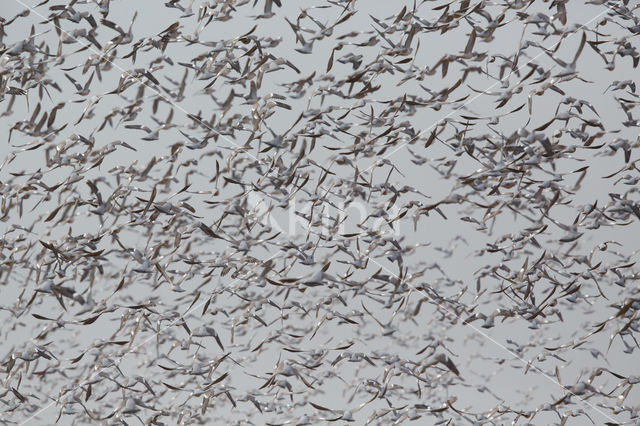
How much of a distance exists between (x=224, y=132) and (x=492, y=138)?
1.85m

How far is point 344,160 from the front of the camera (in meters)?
5.84

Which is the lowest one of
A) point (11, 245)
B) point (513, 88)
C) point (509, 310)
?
point (509, 310)

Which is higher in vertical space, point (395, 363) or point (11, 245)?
point (11, 245)

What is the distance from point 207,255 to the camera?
6859 millimetres

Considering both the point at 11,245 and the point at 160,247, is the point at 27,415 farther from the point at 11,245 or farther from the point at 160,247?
the point at 160,247

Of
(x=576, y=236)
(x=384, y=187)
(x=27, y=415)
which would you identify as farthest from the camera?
(x=27, y=415)

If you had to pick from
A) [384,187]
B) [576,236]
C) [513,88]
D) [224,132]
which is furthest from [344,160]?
[576,236]

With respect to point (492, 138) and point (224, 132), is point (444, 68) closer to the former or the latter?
point (492, 138)

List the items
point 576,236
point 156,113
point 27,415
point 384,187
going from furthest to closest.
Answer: point 27,415
point 156,113
point 384,187
point 576,236

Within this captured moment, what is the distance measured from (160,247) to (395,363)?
1816 millimetres

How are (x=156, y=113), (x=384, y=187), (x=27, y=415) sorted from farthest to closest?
(x=27, y=415)
(x=156, y=113)
(x=384, y=187)

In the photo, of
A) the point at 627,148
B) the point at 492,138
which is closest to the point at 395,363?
the point at 492,138

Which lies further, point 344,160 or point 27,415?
point 27,415

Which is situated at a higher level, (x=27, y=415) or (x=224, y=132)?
(x=224, y=132)
